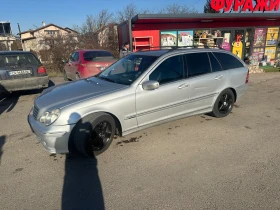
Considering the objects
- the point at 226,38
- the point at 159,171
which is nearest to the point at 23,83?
the point at 159,171

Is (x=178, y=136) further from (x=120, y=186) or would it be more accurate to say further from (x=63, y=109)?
(x=63, y=109)

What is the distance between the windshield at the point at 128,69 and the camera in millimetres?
3735

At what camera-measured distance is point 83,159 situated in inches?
129

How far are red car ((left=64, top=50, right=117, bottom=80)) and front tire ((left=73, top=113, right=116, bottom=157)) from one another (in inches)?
171

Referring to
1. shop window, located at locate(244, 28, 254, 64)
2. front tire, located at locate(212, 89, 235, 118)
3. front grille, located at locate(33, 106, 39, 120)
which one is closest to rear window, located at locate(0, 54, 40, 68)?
front grille, located at locate(33, 106, 39, 120)

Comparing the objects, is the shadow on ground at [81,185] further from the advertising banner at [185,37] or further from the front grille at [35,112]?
the advertising banner at [185,37]

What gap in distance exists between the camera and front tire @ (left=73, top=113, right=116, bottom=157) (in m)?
3.04

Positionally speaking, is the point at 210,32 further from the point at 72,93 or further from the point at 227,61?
the point at 72,93

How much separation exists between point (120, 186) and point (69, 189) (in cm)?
63

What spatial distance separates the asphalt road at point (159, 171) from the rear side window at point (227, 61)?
1276 mm

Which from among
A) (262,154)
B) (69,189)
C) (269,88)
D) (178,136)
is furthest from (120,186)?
(269,88)

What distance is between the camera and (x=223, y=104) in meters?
4.76

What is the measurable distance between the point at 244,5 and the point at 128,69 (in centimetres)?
1034

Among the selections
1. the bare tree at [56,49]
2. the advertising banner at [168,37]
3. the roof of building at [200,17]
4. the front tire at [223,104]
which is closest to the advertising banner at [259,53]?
the roof of building at [200,17]
